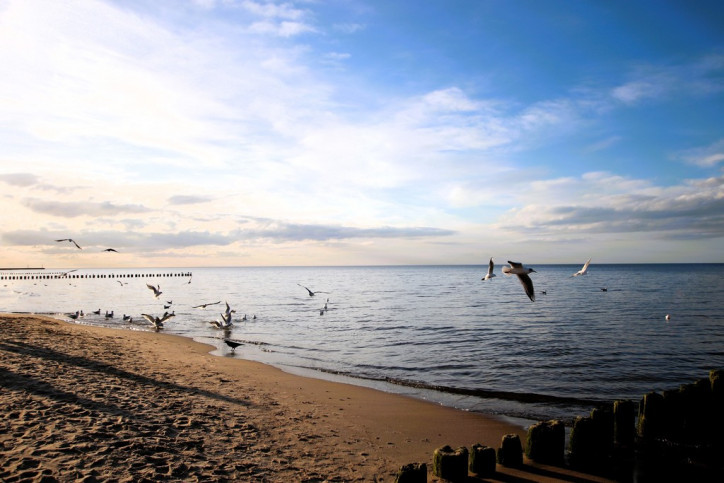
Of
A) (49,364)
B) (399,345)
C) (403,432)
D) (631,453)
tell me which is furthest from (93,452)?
(399,345)

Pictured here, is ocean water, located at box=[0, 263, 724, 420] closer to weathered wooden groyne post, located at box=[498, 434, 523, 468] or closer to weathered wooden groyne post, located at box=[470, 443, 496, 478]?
weathered wooden groyne post, located at box=[498, 434, 523, 468]

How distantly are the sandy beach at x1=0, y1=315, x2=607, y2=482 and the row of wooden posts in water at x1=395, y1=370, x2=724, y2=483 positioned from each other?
362 mm

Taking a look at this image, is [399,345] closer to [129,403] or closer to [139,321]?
[129,403]

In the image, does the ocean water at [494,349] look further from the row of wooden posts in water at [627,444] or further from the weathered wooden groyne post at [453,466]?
the weathered wooden groyne post at [453,466]

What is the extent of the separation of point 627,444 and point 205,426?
8.51m

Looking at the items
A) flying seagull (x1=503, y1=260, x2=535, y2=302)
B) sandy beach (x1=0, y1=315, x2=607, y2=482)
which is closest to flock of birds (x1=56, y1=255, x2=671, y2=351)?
flying seagull (x1=503, y1=260, x2=535, y2=302)

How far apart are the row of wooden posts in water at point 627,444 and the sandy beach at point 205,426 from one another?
0.36 m

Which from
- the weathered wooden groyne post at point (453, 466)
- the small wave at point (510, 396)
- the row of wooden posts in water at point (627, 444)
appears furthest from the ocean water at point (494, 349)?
the weathered wooden groyne post at point (453, 466)

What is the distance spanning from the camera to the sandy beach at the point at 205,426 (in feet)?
21.5

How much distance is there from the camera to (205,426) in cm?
844

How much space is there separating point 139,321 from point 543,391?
27784 millimetres

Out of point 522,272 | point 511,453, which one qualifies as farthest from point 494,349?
point 511,453

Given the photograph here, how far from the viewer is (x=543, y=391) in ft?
42.7

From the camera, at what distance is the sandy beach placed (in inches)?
258
